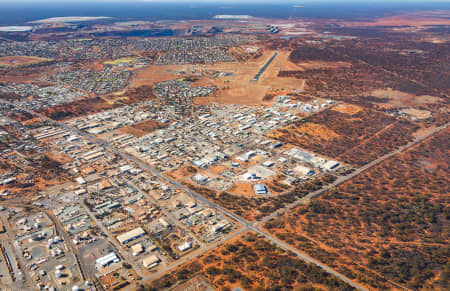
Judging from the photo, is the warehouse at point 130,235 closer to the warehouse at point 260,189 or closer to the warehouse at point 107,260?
the warehouse at point 107,260

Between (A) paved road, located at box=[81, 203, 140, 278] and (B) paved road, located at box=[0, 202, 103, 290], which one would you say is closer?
(B) paved road, located at box=[0, 202, 103, 290]

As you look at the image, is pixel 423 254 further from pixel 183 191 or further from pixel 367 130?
pixel 367 130

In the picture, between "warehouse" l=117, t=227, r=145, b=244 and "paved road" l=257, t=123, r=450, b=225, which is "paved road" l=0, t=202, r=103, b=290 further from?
"paved road" l=257, t=123, r=450, b=225

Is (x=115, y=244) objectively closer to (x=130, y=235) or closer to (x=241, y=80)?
(x=130, y=235)

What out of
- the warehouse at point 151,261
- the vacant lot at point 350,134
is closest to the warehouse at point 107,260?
the warehouse at point 151,261

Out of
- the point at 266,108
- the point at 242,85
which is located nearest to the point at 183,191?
the point at 266,108

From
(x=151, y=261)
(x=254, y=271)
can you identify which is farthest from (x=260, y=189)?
(x=151, y=261)

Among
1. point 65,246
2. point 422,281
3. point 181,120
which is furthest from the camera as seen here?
point 181,120

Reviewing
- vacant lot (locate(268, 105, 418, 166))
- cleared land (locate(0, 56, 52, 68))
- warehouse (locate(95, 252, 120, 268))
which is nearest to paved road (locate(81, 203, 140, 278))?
warehouse (locate(95, 252, 120, 268))
